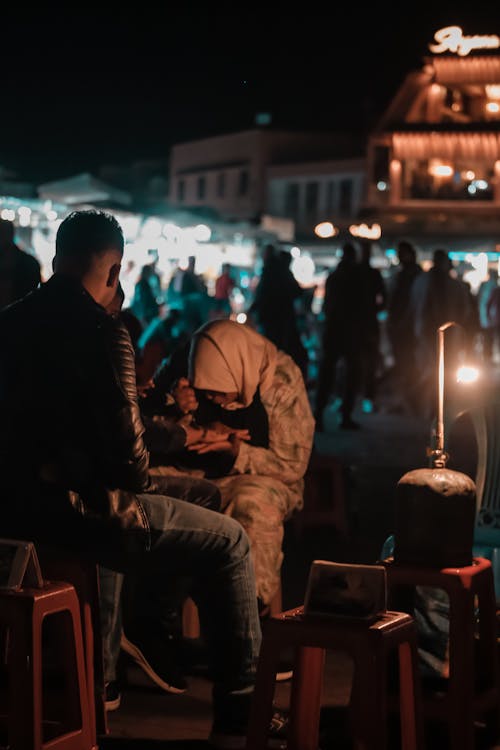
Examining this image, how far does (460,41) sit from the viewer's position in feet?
123

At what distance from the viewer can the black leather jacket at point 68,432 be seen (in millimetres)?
4164

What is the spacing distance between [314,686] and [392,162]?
36.6 metres

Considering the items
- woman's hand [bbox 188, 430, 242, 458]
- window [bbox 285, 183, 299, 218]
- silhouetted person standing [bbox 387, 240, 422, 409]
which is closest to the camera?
woman's hand [bbox 188, 430, 242, 458]

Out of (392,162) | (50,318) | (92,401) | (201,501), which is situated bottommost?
(201,501)

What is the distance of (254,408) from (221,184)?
200ft

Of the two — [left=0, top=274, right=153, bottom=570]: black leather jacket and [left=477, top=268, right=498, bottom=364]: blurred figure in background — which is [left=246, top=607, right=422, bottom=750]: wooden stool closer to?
[left=0, top=274, right=153, bottom=570]: black leather jacket

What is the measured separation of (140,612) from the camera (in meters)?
5.69

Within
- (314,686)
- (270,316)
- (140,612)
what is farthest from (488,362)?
(314,686)

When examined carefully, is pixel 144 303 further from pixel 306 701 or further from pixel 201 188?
pixel 201 188

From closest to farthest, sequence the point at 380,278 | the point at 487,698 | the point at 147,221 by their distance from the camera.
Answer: the point at 487,698 < the point at 380,278 < the point at 147,221

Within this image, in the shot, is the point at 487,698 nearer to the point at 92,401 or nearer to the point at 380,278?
the point at 92,401

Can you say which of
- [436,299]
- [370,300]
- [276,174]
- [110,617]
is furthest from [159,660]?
[276,174]

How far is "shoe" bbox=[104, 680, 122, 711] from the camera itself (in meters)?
5.05

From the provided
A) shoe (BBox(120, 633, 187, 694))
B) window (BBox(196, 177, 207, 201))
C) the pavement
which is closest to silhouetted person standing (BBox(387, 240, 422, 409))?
the pavement
